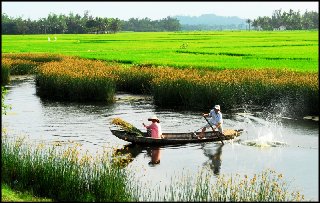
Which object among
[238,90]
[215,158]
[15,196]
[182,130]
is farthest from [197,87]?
[15,196]

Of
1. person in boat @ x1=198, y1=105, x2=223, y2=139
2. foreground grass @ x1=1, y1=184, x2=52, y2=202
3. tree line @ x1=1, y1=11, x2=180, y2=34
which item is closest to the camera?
foreground grass @ x1=1, y1=184, x2=52, y2=202

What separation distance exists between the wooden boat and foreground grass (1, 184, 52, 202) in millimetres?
8346

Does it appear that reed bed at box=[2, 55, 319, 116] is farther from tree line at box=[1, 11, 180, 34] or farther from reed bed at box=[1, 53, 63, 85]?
tree line at box=[1, 11, 180, 34]

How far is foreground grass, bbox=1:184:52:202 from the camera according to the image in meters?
13.8

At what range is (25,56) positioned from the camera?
61.4 metres

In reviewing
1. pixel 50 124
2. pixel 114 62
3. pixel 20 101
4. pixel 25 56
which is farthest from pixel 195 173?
pixel 25 56

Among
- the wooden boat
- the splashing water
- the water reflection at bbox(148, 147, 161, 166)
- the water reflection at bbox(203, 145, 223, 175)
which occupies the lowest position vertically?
the splashing water

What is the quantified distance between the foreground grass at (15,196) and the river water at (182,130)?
3763mm

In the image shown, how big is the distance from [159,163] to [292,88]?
44.4ft

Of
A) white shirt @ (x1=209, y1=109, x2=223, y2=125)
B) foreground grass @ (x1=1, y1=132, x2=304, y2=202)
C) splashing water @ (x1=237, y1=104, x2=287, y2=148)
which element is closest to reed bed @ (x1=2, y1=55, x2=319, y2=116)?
splashing water @ (x1=237, y1=104, x2=287, y2=148)

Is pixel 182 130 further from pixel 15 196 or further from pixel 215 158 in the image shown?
pixel 15 196

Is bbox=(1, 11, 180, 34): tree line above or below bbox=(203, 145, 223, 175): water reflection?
above

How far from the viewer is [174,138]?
78.5 feet

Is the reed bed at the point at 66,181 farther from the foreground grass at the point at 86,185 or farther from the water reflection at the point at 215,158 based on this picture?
the water reflection at the point at 215,158
